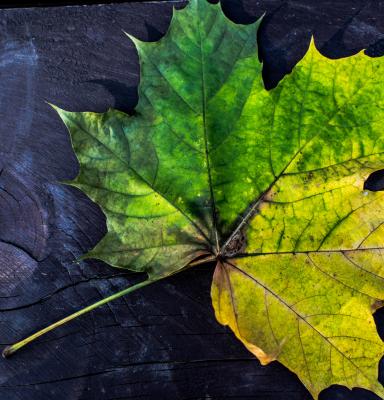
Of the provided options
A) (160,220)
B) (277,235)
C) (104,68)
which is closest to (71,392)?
(160,220)

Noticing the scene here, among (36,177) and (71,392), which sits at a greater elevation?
(36,177)

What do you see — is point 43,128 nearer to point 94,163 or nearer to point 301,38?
point 94,163

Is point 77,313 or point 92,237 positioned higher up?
point 92,237

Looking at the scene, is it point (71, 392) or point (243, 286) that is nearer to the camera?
point (243, 286)

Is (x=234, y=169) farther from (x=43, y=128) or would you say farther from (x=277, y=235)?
(x=43, y=128)

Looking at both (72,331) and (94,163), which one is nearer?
(94,163)

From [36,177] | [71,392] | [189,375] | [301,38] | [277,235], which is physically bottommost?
[71,392]

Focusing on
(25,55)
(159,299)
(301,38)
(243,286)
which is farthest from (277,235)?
(25,55)
